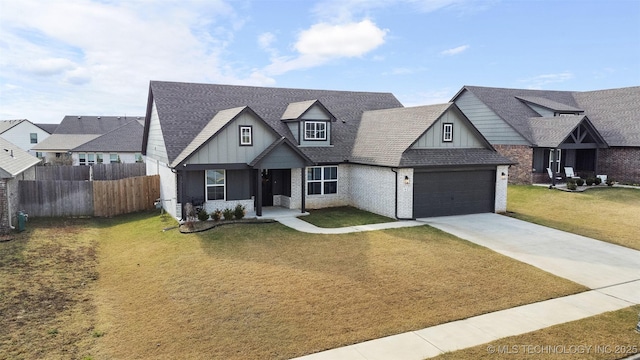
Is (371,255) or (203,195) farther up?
(203,195)

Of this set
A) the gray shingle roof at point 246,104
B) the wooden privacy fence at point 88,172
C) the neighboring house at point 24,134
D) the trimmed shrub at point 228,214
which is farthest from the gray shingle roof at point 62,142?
the trimmed shrub at point 228,214

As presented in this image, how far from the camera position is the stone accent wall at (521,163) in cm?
3081

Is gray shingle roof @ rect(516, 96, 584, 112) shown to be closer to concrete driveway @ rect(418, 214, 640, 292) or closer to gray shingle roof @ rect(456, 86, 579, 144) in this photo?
gray shingle roof @ rect(456, 86, 579, 144)

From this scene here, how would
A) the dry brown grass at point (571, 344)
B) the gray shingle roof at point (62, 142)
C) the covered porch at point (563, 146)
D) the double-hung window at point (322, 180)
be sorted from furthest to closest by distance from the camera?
the gray shingle roof at point (62, 142) < the covered porch at point (563, 146) < the double-hung window at point (322, 180) < the dry brown grass at point (571, 344)

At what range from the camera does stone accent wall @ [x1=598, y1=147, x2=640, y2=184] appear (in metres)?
31.0

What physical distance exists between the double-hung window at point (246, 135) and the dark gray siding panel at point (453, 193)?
309 inches

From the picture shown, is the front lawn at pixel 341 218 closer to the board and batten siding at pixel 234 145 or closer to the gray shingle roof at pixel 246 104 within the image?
the gray shingle roof at pixel 246 104

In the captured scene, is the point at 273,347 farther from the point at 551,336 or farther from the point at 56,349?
the point at 551,336

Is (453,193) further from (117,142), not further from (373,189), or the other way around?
(117,142)

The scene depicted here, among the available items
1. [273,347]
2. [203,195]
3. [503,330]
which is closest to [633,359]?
[503,330]

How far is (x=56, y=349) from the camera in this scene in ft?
27.4

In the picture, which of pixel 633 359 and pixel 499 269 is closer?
pixel 633 359

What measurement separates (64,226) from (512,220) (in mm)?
20383

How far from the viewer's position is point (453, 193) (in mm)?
21438
